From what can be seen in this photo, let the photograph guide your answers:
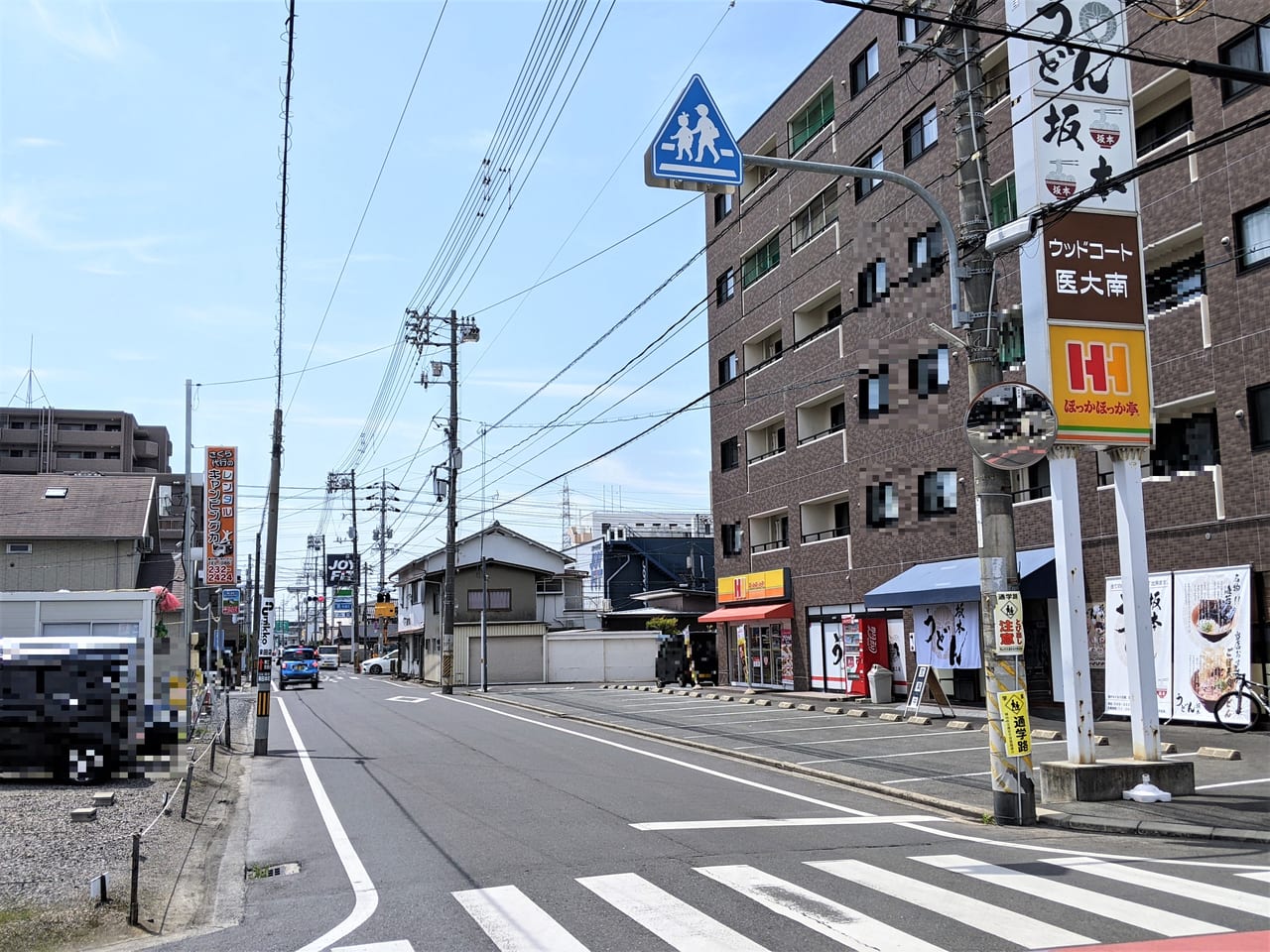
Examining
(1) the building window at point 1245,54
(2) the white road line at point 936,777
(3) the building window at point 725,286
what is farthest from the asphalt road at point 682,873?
(3) the building window at point 725,286

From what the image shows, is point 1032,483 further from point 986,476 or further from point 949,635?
point 986,476

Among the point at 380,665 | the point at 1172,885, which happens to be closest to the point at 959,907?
the point at 1172,885

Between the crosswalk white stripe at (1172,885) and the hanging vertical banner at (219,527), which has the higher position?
the hanging vertical banner at (219,527)

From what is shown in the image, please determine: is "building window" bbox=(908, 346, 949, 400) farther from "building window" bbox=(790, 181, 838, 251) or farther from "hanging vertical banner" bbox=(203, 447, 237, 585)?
"building window" bbox=(790, 181, 838, 251)

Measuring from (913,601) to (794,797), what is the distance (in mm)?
12547

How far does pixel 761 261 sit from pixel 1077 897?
33.0m

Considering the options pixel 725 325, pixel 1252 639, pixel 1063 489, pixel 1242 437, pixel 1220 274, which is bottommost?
pixel 1252 639

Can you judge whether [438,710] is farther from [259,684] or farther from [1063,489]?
[1063,489]

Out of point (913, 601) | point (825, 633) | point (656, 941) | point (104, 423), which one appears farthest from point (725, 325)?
point (104, 423)

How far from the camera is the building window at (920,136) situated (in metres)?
27.5

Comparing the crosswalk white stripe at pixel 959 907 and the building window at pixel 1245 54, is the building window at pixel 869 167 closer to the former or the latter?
the building window at pixel 1245 54

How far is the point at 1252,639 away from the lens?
18016mm

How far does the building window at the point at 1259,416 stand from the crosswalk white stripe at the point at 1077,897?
12.9 m

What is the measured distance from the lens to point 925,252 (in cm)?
2591
